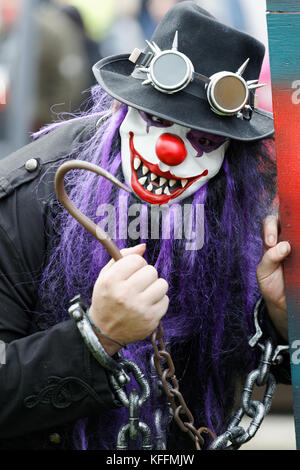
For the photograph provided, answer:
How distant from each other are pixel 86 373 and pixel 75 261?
1.06ft

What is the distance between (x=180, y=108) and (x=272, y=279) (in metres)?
0.47

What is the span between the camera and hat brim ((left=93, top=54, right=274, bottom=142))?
5.88 feet

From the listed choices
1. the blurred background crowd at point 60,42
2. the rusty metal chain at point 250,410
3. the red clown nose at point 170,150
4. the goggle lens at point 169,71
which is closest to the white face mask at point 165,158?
the red clown nose at point 170,150

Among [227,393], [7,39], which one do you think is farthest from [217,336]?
[7,39]

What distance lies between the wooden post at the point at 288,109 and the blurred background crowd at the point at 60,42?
1895 millimetres

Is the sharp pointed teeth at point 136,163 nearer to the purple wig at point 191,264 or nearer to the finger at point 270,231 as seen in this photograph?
the purple wig at point 191,264

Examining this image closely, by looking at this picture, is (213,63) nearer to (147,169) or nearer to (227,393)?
(147,169)

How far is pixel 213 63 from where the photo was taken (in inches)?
72.0

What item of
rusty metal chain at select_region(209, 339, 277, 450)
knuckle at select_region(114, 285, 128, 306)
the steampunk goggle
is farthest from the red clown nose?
rusty metal chain at select_region(209, 339, 277, 450)

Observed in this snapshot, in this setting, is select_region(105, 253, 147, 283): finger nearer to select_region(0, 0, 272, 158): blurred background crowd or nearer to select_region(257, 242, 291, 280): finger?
select_region(257, 242, 291, 280): finger

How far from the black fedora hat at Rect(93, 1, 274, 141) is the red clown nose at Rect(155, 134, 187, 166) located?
0.26 feet

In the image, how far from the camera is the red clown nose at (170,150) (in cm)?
183

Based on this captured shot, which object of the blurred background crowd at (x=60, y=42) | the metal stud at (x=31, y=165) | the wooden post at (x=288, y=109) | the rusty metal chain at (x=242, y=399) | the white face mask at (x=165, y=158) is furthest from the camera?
the blurred background crowd at (x=60, y=42)

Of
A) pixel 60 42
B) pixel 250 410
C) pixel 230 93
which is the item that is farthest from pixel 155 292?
pixel 60 42
